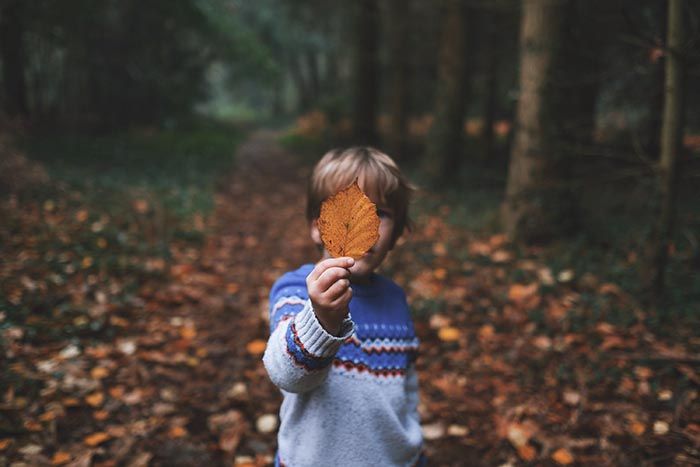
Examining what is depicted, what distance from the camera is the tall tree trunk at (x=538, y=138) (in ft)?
14.2

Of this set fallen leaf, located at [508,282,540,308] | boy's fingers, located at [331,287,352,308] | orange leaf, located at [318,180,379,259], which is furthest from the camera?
fallen leaf, located at [508,282,540,308]

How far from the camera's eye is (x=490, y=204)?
671 centimetres

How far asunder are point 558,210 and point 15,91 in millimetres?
11997

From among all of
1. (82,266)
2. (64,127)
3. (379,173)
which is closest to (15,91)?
(64,127)

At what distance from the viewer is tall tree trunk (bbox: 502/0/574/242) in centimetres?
433

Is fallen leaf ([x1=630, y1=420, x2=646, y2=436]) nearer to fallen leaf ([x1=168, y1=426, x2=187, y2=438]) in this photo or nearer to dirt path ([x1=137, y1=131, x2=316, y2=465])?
dirt path ([x1=137, y1=131, x2=316, y2=465])

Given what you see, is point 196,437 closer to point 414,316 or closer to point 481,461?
point 481,461

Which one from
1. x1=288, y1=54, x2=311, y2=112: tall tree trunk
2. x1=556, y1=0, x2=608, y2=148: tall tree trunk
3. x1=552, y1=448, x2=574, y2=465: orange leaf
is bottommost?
x1=552, y1=448, x2=574, y2=465: orange leaf

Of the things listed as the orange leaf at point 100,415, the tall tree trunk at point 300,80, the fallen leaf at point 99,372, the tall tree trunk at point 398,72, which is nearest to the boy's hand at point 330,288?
the orange leaf at point 100,415

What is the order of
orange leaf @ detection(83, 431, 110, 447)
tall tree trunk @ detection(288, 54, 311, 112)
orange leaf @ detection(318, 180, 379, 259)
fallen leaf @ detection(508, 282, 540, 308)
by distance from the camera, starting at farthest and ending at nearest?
tall tree trunk @ detection(288, 54, 311, 112) → fallen leaf @ detection(508, 282, 540, 308) → orange leaf @ detection(83, 431, 110, 447) → orange leaf @ detection(318, 180, 379, 259)

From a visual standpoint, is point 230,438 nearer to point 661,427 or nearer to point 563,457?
point 563,457

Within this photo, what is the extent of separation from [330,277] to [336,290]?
0.11 feet

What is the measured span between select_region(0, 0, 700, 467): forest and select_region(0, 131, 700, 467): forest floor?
14mm

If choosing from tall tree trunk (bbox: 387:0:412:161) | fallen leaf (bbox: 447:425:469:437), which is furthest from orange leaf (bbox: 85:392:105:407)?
tall tree trunk (bbox: 387:0:412:161)
